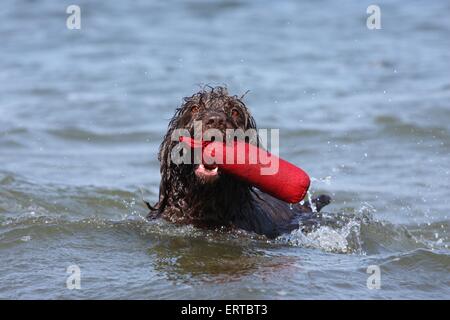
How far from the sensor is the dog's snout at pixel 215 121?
6875 millimetres

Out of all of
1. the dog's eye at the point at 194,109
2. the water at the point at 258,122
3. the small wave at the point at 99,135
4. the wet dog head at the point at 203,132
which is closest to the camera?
the wet dog head at the point at 203,132

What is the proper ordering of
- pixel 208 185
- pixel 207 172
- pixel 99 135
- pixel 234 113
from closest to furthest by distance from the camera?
1. pixel 207 172
2. pixel 208 185
3. pixel 234 113
4. pixel 99 135

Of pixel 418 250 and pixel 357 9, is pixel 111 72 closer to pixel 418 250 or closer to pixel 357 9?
pixel 357 9

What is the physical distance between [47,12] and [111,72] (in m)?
6.76

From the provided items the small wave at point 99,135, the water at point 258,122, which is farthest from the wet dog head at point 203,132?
the small wave at point 99,135

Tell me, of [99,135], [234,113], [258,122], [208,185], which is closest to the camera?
[208,185]

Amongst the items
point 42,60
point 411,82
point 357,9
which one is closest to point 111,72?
point 42,60

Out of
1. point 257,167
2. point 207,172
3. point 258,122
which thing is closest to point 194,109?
point 207,172

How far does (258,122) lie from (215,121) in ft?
27.1

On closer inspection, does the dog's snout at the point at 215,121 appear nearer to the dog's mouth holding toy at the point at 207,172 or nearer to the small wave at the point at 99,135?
the dog's mouth holding toy at the point at 207,172

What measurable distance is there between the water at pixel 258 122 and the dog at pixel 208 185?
0.15m

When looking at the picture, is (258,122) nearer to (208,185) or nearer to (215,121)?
(208,185)

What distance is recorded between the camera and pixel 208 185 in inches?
280

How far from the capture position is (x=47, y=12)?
81.1 feet
